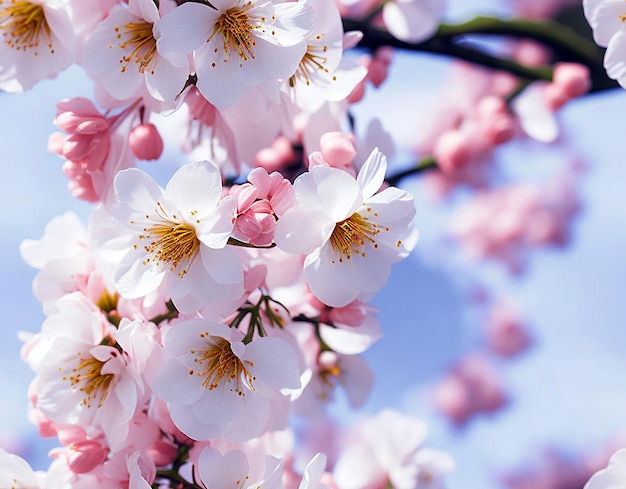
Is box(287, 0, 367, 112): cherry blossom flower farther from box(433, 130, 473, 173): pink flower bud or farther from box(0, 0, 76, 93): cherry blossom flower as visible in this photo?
box(433, 130, 473, 173): pink flower bud

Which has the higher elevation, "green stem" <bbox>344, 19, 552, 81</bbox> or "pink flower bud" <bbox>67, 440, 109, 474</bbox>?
"pink flower bud" <bbox>67, 440, 109, 474</bbox>

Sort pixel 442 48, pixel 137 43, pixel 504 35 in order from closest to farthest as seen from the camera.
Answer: pixel 137 43 → pixel 442 48 → pixel 504 35

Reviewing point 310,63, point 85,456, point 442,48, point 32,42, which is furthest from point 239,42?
point 442,48

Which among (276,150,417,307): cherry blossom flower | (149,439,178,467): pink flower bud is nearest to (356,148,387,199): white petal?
(276,150,417,307): cherry blossom flower

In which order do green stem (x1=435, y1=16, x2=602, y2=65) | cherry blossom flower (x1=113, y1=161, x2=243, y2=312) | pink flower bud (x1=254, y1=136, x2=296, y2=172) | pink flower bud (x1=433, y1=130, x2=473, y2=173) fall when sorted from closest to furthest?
1. cherry blossom flower (x1=113, y1=161, x2=243, y2=312)
2. pink flower bud (x1=254, y1=136, x2=296, y2=172)
3. green stem (x1=435, y1=16, x2=602, y2=65)
4. pink flower bud (x1=433, y1=130, x2=473, y2=173)

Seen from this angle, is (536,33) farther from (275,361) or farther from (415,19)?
(275,361)

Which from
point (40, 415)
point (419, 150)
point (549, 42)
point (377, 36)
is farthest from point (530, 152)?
point (40, 415)

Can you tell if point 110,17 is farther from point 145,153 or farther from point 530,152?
point 530,152
